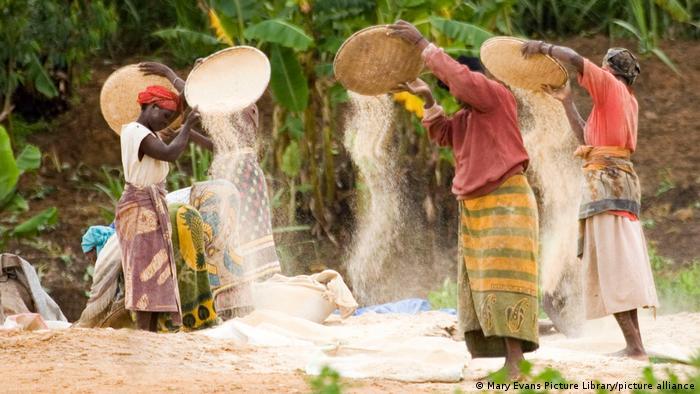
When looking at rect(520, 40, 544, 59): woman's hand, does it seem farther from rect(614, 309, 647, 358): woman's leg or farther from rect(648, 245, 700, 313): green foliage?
rect(648, 245, 700, 313): green foliage

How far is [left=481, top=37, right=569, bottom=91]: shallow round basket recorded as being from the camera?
6443 millimetres

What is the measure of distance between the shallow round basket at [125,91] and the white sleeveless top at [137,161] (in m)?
0.90

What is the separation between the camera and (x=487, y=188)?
566 cm

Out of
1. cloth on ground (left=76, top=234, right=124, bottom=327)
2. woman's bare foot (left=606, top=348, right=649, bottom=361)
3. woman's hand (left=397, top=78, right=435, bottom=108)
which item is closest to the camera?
woman's hand (left=397, top=78, right=435, bottom=108)

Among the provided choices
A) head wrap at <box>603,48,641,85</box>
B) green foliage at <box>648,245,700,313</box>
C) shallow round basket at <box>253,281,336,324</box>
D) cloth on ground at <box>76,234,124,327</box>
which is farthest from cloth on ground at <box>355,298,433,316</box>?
head wrap at <box>603,48,641,85</box>

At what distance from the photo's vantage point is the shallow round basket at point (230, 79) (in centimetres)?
724

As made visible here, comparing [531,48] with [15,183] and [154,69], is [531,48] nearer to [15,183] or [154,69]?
[154,69]

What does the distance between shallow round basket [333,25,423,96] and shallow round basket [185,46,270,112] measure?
1.13 m

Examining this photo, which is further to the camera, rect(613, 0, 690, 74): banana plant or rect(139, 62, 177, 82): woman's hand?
rect(613, 0, 690, 74): banana plant

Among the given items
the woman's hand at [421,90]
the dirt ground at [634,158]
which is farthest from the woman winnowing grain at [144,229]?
the dirt ground at [634,158]

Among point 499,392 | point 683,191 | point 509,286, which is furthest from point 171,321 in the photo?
point 683,191

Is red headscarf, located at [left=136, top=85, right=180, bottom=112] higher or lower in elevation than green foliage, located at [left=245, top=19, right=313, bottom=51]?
lower

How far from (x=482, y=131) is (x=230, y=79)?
2.17 m

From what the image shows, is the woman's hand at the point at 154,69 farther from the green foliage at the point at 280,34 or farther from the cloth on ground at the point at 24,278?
the green foliage at the point at 280,34
